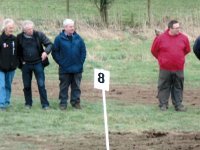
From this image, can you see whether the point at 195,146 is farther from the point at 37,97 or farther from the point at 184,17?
the point at 184,17

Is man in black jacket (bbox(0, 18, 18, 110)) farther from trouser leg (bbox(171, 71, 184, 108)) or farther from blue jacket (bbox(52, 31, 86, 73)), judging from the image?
trouser leg (bbox(171, 71, 184, 108))

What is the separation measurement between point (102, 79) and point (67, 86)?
13.8 feet

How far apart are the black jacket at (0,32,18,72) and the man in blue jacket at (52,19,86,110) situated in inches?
36.4

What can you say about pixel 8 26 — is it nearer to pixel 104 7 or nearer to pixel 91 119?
pixel 91 119

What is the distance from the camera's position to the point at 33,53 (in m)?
15.2

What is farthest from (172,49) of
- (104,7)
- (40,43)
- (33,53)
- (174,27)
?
(104,7)

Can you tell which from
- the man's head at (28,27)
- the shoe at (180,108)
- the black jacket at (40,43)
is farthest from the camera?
the shoe at (180,108)

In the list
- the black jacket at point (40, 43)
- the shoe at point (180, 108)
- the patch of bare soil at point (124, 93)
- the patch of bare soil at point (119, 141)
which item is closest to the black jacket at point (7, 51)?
the black jacket at point (40, 43)

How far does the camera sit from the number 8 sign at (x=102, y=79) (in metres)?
11.3

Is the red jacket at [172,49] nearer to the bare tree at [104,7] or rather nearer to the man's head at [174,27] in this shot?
the man's head at [174,27]

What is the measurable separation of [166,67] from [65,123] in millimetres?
2918

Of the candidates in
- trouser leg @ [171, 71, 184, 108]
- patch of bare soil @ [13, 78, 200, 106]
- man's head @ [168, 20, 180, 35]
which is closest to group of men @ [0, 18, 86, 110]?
patch of bare soil @ [13, 78, 200, 106]

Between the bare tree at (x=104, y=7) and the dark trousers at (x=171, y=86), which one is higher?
the dark trousers at (x=171, y=86)

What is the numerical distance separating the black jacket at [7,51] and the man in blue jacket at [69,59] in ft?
3.03
